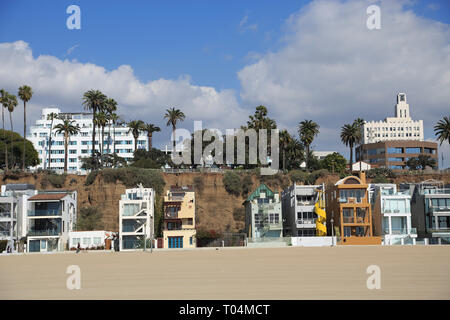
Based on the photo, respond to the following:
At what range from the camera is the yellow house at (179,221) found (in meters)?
65.5

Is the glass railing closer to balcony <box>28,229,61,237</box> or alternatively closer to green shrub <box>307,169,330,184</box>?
balcony <box>28,229,61,237</box>

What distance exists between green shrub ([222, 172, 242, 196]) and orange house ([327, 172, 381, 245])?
85.3 ft

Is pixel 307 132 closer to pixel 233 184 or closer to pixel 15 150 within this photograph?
pixel 233 184

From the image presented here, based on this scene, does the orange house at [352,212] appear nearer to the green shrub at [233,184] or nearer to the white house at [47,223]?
the green shrub at [233,184]

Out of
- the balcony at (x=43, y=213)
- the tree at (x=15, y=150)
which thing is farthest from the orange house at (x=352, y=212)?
the tree at (x=15, y=150)

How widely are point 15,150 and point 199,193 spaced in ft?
Answer: 155

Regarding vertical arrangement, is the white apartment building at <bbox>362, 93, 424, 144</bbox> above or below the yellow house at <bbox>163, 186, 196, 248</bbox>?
above

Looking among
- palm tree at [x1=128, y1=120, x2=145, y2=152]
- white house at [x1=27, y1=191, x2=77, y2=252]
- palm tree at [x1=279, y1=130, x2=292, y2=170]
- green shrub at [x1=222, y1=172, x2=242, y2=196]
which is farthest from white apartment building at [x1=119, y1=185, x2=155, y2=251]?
palm tree at [x1=128, y1=120, x2=145, y2=152]

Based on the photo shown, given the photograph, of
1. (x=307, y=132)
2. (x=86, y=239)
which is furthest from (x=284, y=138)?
(x=86, y=239)

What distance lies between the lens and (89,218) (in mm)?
79750

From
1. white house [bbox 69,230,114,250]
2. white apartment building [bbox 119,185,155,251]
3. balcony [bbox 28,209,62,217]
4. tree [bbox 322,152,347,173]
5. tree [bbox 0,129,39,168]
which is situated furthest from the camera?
tree [bbox 0,129,39,168]

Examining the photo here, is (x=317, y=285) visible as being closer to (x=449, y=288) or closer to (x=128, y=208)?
(x=449, y=288)

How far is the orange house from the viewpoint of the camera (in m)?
63.1
